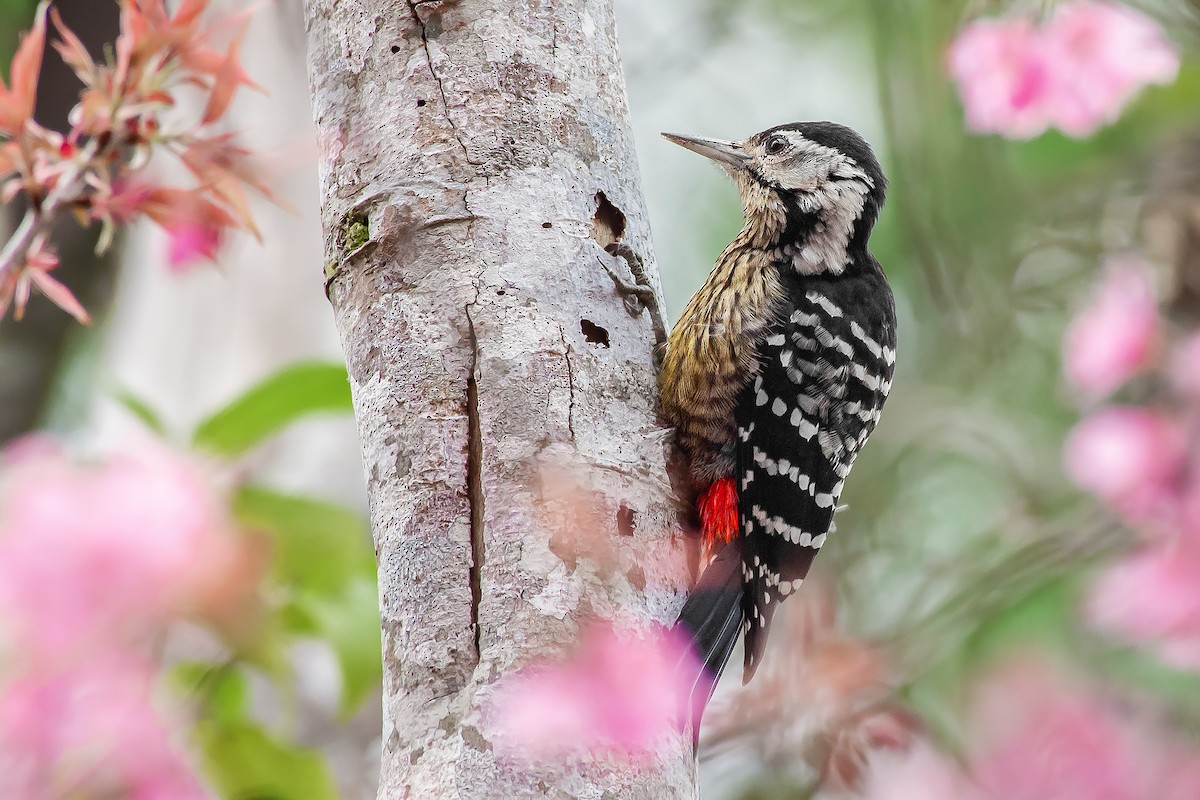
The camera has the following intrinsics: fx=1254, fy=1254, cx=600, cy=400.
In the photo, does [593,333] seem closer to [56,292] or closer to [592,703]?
[592,703]

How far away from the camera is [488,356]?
2.00 metres

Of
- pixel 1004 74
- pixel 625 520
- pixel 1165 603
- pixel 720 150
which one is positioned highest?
pixel 1004 74

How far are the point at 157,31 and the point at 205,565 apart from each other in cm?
83

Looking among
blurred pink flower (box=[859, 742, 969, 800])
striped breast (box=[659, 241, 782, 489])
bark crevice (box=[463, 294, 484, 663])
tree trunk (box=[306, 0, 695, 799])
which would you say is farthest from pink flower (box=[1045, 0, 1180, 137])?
bark crevice (box=[463, 294, 484, 663])

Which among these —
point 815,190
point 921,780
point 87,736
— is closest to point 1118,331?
point 815,190

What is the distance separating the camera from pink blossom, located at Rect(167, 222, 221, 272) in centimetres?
214

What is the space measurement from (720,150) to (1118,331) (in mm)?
1160

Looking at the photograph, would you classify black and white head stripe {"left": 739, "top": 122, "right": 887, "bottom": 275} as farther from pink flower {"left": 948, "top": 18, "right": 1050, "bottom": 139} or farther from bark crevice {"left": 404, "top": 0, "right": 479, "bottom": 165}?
bark crevice {"left": 404, "top": 0, "right": 479, "bottom": 165}

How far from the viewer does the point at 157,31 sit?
6.25 feet

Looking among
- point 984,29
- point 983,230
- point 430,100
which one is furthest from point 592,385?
point 983,230

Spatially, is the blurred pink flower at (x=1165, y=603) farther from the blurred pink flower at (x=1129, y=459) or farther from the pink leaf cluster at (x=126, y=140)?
the pink leaf cluster at (x=126, y=140)

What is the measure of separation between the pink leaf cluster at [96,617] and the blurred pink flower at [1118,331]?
2.32m

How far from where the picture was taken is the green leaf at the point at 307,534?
238cm

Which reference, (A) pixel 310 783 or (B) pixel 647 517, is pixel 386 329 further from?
(A) pixel 310 783
